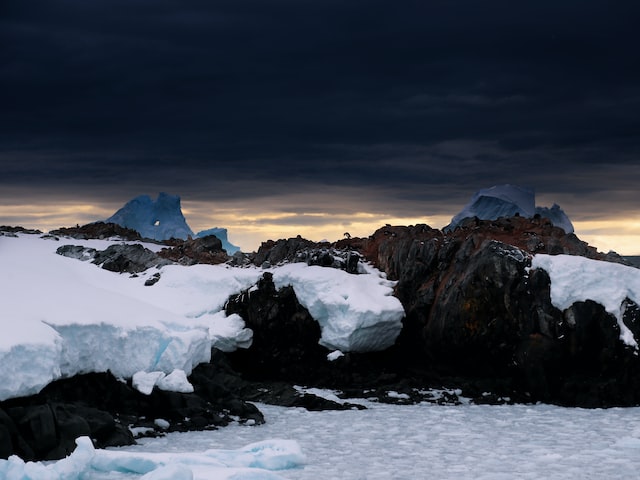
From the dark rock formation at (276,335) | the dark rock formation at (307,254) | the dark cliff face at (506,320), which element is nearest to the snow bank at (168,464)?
the dark cliff face at (506,320)

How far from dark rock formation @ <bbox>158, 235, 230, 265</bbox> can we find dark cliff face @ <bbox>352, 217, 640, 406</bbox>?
8921 mm

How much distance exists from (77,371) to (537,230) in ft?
59.9

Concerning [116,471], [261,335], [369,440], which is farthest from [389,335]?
[116,471]

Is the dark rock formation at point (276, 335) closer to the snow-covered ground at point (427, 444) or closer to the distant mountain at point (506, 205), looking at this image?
the snow-covered ground at point (427, 444)

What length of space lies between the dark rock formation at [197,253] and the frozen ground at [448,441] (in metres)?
12.0

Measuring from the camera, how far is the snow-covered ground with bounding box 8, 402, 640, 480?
15883mm

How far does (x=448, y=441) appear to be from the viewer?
19641mm

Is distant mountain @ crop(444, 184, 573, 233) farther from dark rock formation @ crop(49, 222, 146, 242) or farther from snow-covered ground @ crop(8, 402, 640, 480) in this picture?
snow-covered ground @ crop(8, 402, 640, 480)

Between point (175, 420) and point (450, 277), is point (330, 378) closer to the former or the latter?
point (450, 277)

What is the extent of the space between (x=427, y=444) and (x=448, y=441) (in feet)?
2.30

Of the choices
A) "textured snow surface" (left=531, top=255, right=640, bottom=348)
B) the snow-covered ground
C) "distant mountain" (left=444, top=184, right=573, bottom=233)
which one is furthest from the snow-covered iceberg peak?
"textured snow surface" (left=531, top=255, right=640, bottom=348)

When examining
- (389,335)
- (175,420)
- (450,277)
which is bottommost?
(175,420)

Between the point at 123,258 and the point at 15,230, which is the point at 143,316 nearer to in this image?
the point at 123,258

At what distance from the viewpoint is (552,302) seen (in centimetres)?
2641
